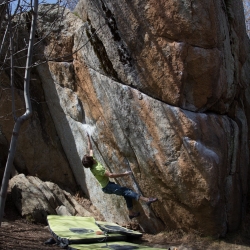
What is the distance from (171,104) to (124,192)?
1.90 meters

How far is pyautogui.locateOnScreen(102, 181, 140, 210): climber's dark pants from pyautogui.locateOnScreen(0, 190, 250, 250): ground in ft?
2.35

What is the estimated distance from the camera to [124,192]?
761 centimetres

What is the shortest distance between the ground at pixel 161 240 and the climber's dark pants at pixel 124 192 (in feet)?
2.35

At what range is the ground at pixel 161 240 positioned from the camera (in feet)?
23.0

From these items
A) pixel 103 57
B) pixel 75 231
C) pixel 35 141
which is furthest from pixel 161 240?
pixel 35 141

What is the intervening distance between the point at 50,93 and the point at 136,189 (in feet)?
11.7

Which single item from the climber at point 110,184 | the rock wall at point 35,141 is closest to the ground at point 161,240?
the climber at point 110,184

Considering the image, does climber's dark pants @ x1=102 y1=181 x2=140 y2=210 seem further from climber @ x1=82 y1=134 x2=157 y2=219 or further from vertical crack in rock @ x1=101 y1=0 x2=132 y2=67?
vertical crack in rock @ x1=101 y1=0 x2=132 y2=67

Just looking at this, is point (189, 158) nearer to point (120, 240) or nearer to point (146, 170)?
point (146, 170)

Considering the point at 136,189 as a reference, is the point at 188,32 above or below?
above

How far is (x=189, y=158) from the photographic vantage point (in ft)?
23.0

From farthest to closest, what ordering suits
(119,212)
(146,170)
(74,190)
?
(74,190) < (119,212) < (146,170)

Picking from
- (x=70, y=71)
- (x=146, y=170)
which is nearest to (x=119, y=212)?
(x=146, y=170)

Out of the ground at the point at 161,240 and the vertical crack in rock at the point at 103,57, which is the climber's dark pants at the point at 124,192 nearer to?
the ground at the point at 161,240
